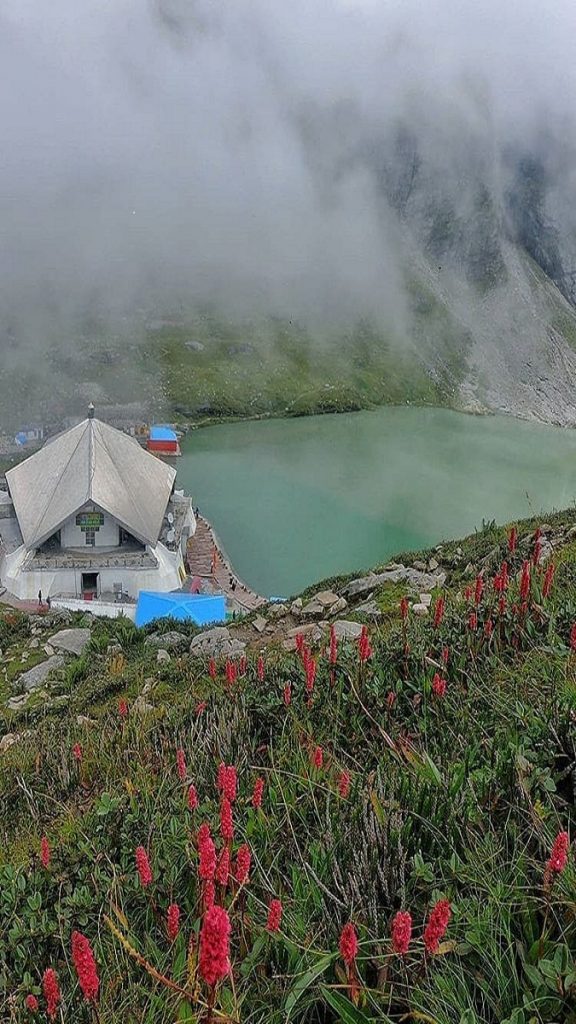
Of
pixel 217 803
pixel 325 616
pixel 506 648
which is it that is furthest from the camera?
pixel 325 616

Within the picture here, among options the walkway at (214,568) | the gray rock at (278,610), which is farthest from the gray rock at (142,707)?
the walkway at (214,568)

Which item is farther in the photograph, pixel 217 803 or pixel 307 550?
pixel 307 550

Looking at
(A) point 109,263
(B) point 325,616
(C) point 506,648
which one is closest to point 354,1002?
(C) point 506,648

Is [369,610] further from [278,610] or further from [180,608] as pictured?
[180,608]

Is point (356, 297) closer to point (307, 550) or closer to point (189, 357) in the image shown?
point (189, 357)

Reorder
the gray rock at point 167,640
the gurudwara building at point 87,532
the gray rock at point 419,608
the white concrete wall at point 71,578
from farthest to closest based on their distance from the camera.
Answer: the gurudwara building at point 87,532 → the white concrete wall at point 71,578 → the gray rock at point 167,640 → the gray rock at point 419,608

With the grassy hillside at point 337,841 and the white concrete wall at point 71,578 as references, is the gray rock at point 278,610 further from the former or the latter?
the white concrete wall at point 71,578
